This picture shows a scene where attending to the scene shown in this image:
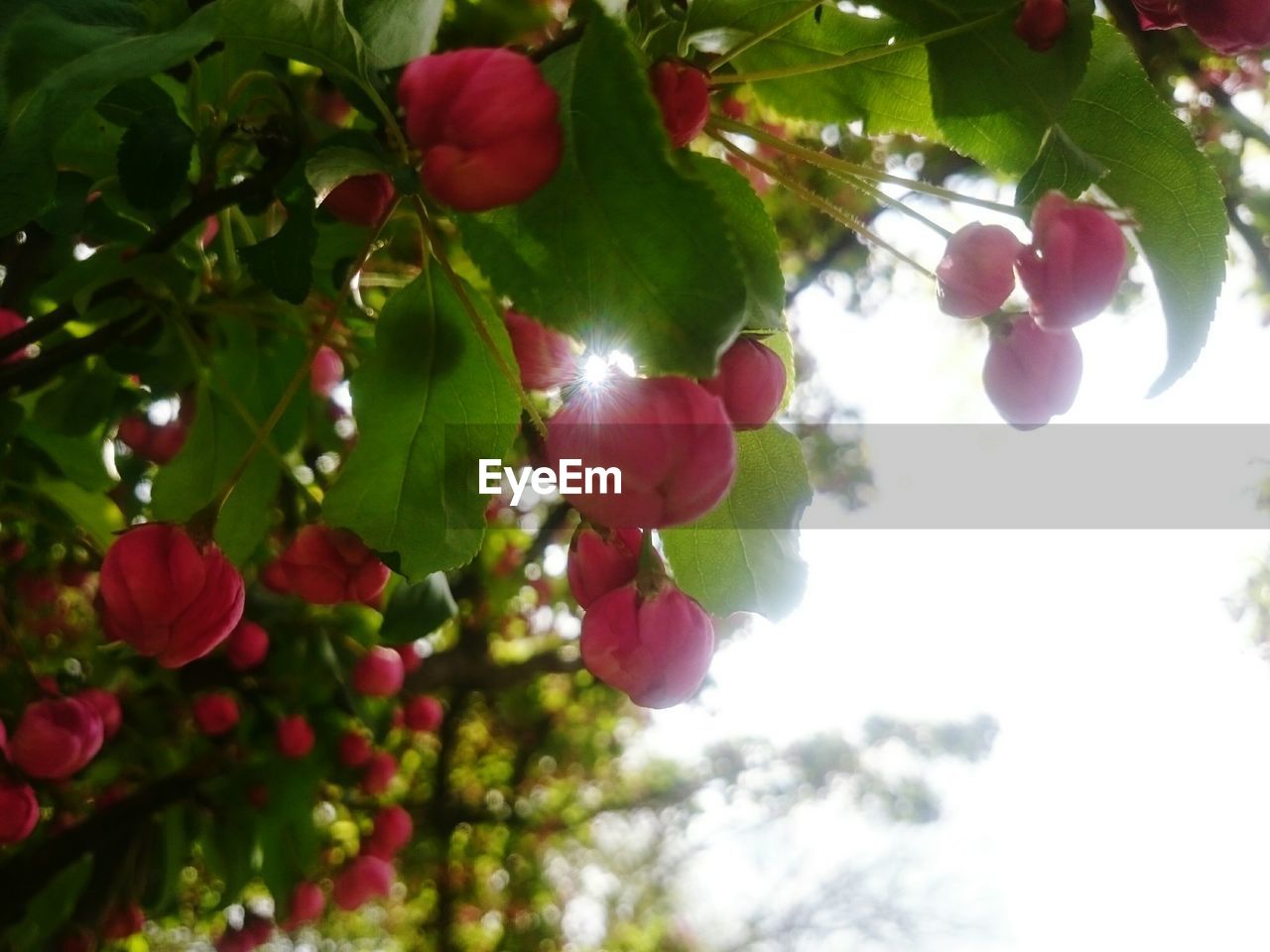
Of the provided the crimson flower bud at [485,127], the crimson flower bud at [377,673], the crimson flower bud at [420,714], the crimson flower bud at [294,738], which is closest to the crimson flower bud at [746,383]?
the crimson flower bud at [485,127]

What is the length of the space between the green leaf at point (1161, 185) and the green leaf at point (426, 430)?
32 centimetres

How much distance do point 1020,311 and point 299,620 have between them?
103cm

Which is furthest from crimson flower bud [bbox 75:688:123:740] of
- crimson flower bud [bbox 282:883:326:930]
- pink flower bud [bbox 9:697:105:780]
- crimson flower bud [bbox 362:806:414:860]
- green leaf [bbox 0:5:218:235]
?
green leaf [bbox 0:5:218:235]

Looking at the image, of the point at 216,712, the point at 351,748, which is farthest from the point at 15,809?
the point at 351,748

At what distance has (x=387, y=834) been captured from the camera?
1.78 metres

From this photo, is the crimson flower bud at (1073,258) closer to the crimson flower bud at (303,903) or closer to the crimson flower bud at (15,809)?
the crimson flower bud at (15,809)

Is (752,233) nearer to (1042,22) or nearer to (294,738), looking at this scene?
(1042,22)

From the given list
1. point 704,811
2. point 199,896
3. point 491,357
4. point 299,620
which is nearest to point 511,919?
point 704,811

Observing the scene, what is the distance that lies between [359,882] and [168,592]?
1.33 metres

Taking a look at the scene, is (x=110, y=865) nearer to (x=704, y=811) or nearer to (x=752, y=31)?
(x=752, y=31)

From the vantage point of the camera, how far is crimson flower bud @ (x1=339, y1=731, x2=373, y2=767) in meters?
1.47

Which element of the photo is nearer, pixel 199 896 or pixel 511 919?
pixel 199 896

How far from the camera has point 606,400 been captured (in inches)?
15.6

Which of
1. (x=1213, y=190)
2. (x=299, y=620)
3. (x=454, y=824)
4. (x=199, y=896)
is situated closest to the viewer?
(x=1213, y=190)
